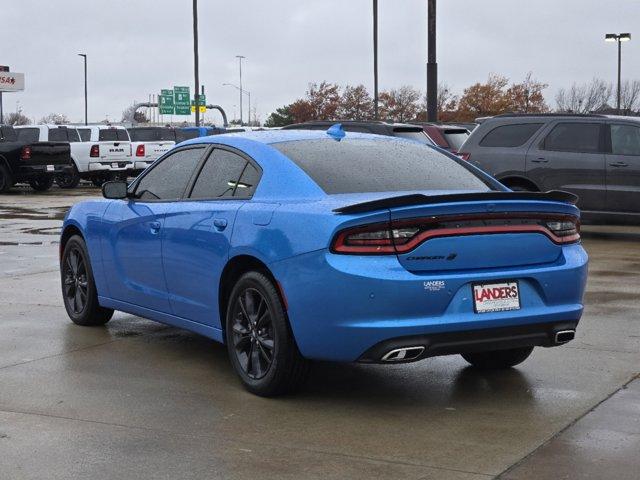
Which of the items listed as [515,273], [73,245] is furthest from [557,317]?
[73,245]

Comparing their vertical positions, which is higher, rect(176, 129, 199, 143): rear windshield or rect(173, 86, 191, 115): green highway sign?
rect(173, 86, 191, 115): green highway sign

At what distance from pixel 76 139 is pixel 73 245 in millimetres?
26554

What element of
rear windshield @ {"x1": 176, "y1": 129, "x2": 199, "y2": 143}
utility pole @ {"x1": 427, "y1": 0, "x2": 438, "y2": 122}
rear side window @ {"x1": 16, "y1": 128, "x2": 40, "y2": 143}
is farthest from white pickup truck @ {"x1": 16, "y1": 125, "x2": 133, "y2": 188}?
utility pole @ {"x1": 427, "y1": 0, "x2": 438, "y2": 122}

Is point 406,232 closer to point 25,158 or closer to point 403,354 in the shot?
point 403,354

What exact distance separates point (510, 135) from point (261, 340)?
1084 centimetres

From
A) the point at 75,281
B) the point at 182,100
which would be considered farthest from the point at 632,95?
the point at 75,281

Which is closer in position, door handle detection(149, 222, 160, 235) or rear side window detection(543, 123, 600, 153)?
door handle detection(149, 222, 160, 235)

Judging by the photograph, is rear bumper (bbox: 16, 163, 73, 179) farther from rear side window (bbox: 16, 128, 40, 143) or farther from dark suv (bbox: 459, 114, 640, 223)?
dark suv (bbox: 459, 114, 640, 223)

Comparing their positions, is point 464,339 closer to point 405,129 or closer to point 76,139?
point 405,129

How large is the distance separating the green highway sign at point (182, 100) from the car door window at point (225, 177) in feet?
247

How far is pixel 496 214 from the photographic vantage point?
612 cm

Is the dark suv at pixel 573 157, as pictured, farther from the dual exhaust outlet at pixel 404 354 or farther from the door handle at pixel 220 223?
the dual exhaust outlet at pixel 404 354

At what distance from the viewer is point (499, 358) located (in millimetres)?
7195

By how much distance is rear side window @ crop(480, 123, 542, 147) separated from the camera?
16.5 meters
